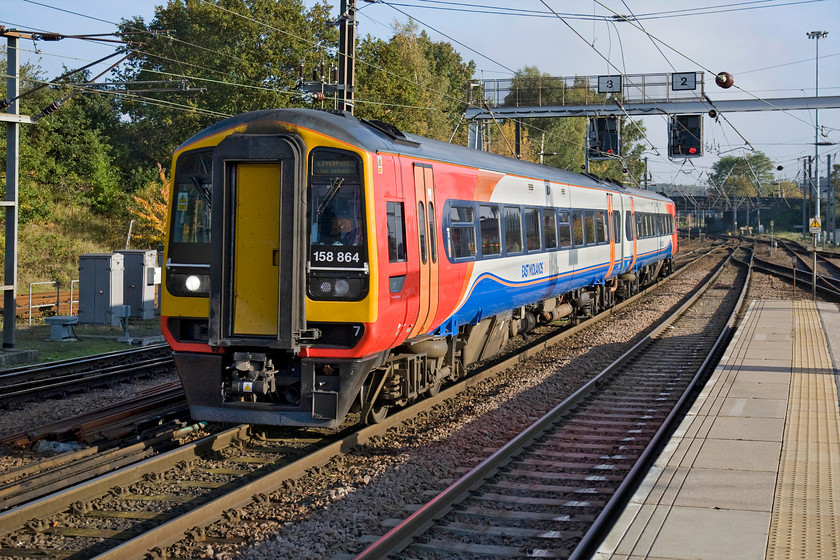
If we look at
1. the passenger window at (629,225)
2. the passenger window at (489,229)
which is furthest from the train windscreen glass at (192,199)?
the passenger window at (629,225)

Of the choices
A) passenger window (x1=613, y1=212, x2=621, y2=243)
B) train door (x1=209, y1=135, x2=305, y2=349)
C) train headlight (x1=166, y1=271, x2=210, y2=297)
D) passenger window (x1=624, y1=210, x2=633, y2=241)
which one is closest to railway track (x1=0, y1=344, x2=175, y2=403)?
train headlight (x1=166, y1=271, x2=210, y2=297)

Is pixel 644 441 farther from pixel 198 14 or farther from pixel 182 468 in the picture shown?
pixel 198 14

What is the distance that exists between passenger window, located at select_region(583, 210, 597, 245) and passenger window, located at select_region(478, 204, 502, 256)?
22.2 feet

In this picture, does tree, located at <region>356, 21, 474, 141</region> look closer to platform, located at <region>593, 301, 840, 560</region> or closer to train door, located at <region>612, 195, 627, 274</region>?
train door, located at <region>612, 195, 627, 274</region>

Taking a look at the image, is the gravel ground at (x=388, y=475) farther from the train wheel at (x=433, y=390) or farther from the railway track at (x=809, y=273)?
the railway track at (x=809, y=273)

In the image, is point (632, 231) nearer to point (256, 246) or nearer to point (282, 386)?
point (282, 386)

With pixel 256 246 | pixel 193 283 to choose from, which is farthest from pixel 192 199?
pixel 256 246

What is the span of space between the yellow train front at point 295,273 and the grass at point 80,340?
26.1ft

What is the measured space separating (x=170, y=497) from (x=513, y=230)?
7830mm

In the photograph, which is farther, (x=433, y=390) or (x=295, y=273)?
(x=433, y=390)

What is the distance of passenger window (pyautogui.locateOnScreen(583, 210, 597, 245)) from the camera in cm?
1945

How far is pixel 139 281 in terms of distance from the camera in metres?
19.1

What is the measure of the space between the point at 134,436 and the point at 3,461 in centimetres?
133

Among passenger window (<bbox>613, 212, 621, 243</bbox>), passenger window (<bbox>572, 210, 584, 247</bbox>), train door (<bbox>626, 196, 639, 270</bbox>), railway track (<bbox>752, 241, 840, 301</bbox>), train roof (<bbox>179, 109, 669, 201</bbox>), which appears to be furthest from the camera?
railway track (<bbox>752, 241, 840, 301</bbox>)
